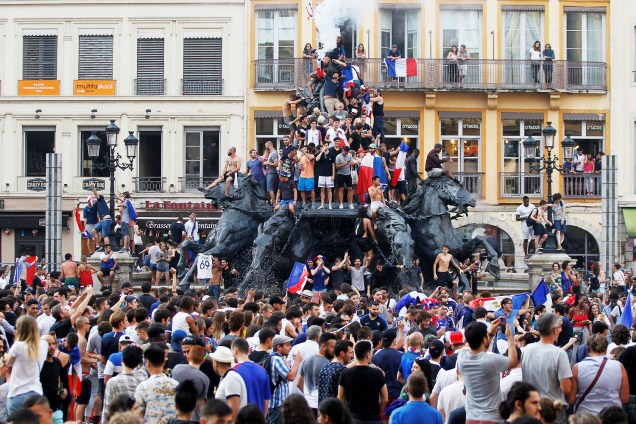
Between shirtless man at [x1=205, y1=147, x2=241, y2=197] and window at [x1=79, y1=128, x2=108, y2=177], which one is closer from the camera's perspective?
shirtless man at [x1=205, y1=147, x2=241, y2=197]

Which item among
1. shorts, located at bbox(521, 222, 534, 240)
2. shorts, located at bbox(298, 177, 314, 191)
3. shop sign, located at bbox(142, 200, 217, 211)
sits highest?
→ shorts, located at bbox(298, 177, 314, 191)

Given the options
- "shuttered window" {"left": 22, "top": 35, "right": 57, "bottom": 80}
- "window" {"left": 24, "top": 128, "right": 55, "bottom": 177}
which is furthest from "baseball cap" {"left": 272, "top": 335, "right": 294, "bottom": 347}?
"shuttered window" {"left": 22, "top": 35, "right": 57, "bottom": 80}

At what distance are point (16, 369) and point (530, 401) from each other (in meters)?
4.37

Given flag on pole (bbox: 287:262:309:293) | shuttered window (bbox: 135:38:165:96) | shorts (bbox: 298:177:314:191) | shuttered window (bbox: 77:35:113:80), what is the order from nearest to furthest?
flag on pole (bbox: 287:262:309:293)
shorts (bbox: 298:177:314:191)
shuttered window (bbox: 135:38:165:96)
shuttered window (bbox: 77:35:113:80)

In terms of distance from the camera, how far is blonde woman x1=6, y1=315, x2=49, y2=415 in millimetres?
12180

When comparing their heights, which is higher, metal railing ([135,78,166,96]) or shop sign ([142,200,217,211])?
metal railing ([135,78,166,96])

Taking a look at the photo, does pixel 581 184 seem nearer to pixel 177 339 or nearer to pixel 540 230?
pixel 540 230

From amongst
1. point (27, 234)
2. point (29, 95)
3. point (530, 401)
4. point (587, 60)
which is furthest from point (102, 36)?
point (530, 401)

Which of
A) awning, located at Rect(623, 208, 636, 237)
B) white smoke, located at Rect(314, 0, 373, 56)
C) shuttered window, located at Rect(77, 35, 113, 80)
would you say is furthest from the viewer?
shuttered window, located at Rect(77, 35, 113, 80)

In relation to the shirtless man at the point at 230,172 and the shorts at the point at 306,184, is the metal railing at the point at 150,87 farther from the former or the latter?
the shorts at the point at 306,184

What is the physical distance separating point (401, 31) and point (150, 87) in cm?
810

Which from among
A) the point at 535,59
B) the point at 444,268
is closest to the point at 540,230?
the point at 444,268

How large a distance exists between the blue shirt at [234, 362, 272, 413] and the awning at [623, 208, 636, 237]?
33.9 meters

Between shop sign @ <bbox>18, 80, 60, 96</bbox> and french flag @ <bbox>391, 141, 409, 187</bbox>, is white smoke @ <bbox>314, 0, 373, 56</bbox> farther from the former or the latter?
shop sign @ <bbox>18, 80, 60, 96</bbox>
